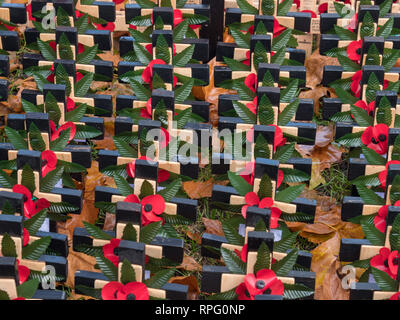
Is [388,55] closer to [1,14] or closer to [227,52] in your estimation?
[227,52]

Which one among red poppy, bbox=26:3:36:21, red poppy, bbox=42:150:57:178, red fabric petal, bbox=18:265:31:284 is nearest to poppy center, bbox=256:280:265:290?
red fabric petal, bbox=18:265:31:284

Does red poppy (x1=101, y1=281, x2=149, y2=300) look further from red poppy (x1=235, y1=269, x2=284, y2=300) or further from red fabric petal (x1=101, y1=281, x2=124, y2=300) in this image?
red poppy (x1=235, y1=269, x2=284, y2=300)

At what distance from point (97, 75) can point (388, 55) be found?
3.21ft

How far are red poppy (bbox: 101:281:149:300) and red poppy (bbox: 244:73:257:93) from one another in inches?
34.2

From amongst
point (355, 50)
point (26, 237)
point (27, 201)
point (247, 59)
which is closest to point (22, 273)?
point (26, 237)

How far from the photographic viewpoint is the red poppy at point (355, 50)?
3029 mm

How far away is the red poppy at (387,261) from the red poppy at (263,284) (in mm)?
304

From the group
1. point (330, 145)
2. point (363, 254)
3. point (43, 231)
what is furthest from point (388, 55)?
point (43, 231)

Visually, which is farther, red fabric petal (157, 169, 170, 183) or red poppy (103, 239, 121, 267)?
red fabric petal (157, 169, 170, 183)

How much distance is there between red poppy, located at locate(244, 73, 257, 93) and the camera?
9.53 feet

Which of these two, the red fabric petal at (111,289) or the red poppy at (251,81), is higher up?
the red poppy at (251,81)

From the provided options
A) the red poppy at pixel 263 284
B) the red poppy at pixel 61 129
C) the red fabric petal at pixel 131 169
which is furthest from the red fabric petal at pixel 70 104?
the red poppy at pixel 263 284

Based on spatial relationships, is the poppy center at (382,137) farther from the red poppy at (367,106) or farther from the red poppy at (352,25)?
the red poppy at (352,25)

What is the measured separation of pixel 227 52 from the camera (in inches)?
121
